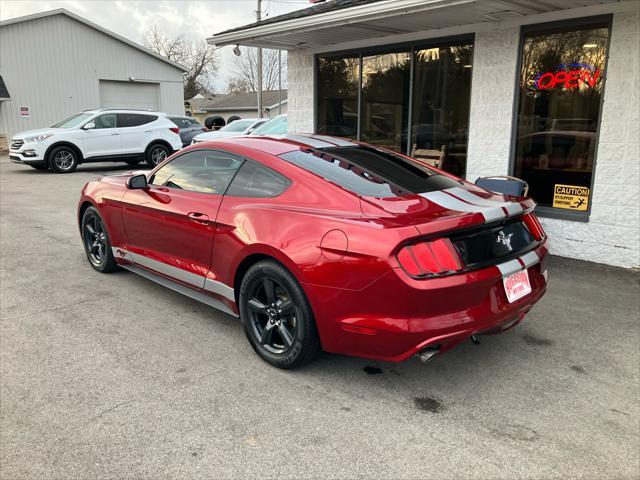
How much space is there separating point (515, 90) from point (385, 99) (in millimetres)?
2292

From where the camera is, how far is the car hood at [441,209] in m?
3.06

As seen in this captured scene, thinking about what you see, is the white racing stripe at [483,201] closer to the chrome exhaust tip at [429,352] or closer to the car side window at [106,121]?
the chrome exhaust tip at [429,352]

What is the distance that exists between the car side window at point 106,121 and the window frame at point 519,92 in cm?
1283

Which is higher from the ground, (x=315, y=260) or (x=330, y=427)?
(x=315, y=260)

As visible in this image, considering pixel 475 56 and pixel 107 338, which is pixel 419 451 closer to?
pixel 107 338

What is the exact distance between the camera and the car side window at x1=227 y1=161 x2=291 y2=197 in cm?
373

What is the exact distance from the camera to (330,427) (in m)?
2.96

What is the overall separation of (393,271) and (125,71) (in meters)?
26.7

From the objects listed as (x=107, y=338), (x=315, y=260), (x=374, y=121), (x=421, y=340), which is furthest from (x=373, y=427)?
(x=374, y=121)

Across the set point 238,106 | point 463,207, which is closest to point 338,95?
point 463,207

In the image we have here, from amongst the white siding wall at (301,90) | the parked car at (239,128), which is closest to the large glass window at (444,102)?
the white siding wall at (301,90)

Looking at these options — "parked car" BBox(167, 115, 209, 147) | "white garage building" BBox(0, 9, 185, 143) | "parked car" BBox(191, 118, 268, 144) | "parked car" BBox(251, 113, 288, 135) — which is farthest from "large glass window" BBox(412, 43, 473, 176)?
"white garage building" BBox(0, 9, 185, 143)

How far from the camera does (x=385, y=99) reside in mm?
8500

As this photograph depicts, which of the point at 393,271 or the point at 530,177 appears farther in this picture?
the point at 530,177
